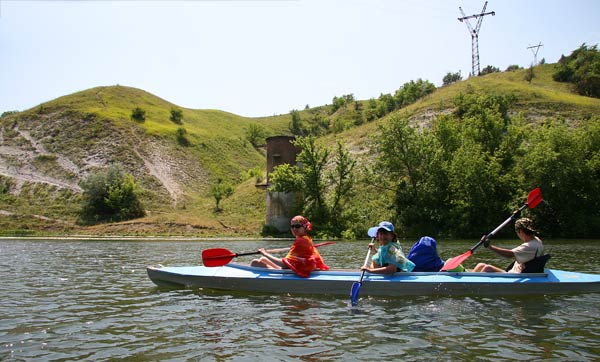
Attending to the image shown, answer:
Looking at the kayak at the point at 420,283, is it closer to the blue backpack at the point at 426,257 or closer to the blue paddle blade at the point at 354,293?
the blue backpack at the point at 426,257

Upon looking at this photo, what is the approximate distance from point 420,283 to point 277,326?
4.30 metres

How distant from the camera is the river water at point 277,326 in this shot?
7328 millimetres

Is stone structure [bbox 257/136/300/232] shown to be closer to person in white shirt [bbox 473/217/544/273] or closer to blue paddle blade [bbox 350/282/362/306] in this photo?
person in white shirt [bbox 473/217/544/273]

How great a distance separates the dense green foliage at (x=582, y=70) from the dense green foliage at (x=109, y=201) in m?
61.7

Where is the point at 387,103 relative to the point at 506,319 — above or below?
above

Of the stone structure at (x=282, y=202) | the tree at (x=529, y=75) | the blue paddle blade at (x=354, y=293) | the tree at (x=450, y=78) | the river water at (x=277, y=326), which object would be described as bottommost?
the river water at (x=277, y=326)

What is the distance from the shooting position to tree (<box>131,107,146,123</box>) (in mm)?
80744

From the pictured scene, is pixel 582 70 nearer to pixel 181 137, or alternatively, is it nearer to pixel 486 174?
pixel 486 174

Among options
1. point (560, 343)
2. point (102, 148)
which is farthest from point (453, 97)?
point (560, 343)

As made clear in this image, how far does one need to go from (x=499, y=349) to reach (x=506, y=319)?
2.33m

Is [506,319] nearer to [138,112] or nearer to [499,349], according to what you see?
[499,349]

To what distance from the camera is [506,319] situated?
952 cm

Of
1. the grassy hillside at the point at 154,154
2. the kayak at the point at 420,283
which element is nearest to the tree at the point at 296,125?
the grassy hillside at the point at 154,154

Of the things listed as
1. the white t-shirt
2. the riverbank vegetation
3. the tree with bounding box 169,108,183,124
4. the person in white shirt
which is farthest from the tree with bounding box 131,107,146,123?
the white t-shirt
